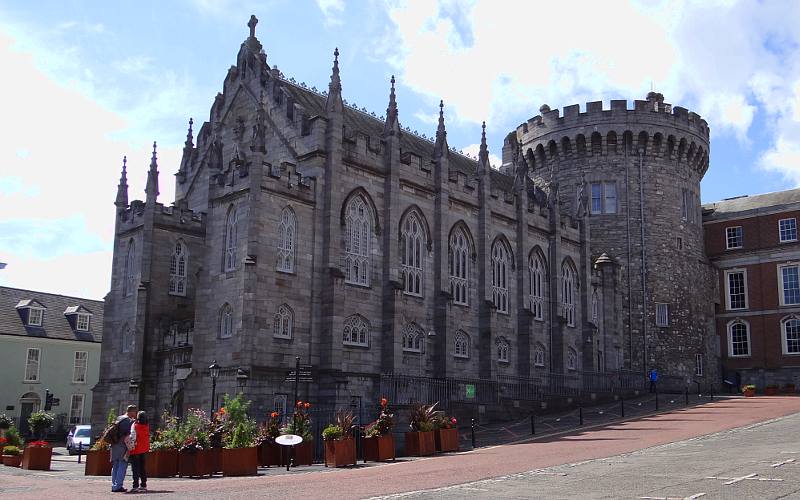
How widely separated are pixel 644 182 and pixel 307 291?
101 feet

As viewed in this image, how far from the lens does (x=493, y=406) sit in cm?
3597

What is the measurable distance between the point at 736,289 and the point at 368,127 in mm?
32819

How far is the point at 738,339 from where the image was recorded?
2376 inches

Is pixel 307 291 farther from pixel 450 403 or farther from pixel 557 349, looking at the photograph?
pixel 557 349

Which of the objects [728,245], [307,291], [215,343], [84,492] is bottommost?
[84,492]

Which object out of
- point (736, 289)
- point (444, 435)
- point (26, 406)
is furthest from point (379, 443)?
point (736, 289)

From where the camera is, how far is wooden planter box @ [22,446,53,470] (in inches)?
1029

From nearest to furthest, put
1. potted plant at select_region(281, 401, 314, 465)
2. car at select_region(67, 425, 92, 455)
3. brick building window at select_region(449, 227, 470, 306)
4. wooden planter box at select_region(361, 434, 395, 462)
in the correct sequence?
1. potted plant at select_region(281, 401, 314, 465)
2. wooden planter box at select_region(361, 434, 395, 462)
3. car at select_region(67, 425, 92, 455)
4. brick building window at select_region(449, 227, 470, 306)

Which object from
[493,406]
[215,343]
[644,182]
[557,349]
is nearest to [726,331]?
[644,182]

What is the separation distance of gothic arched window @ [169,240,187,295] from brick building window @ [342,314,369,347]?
28.9 feet

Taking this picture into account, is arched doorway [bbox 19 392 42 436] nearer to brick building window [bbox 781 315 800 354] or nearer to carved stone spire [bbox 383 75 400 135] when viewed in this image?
carved stone spire [bbox 383 75 400 135]

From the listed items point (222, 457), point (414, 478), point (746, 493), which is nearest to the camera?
point (746, 493)

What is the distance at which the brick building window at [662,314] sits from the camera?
55.4 metres

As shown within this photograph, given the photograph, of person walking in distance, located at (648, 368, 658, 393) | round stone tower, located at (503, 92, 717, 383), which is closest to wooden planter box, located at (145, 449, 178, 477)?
person walking in distance, located at (648, 368, 658, 393)
